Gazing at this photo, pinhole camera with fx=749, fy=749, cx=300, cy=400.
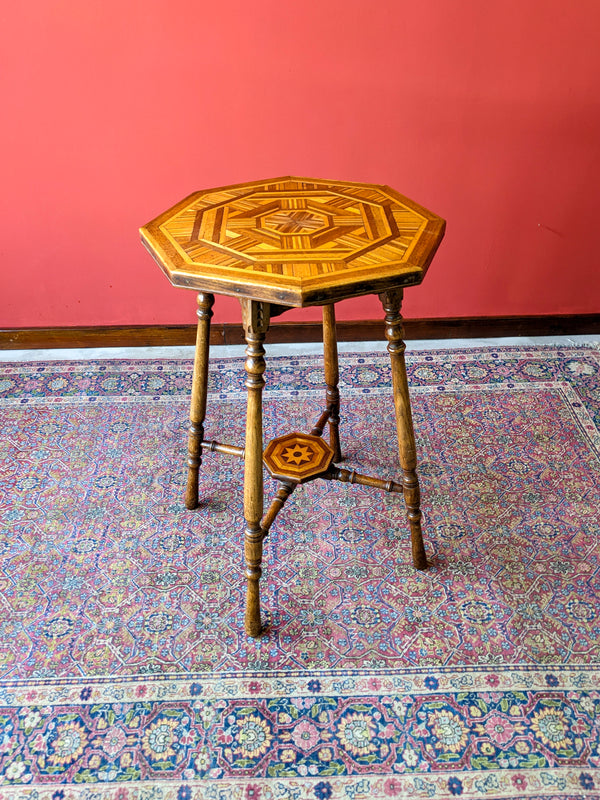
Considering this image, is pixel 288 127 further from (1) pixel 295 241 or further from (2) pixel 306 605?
(2) pixel 306 605

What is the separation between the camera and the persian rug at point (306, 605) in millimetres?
1918

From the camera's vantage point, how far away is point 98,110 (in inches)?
132

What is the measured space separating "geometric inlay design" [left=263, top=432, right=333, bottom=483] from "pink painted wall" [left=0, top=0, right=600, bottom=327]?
4.30ft

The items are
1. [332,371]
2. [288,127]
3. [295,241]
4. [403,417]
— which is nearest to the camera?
[295,241]

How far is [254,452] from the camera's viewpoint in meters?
2.10

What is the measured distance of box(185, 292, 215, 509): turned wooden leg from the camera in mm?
2400

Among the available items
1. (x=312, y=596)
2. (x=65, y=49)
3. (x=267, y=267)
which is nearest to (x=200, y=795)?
(x=312, y=596)

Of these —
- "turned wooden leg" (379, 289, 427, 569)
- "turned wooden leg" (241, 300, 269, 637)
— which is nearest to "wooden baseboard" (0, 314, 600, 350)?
"turned wooden leg" (379, 289, 427, 569)

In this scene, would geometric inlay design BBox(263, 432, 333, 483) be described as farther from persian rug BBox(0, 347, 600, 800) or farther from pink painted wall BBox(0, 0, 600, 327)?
pink painted wall BBox(0, 0, 600, 327)

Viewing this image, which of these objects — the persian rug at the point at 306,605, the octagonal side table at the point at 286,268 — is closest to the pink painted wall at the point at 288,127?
the persian rug at the point at 306,605

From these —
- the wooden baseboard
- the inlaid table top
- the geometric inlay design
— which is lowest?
the wooden baseboard

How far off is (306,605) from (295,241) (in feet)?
3.71

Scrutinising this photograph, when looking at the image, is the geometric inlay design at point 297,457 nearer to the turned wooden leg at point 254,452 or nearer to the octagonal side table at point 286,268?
the octagonal side table at point 286,268

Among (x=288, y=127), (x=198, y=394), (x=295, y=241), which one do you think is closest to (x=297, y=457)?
(x=198, y=394)
